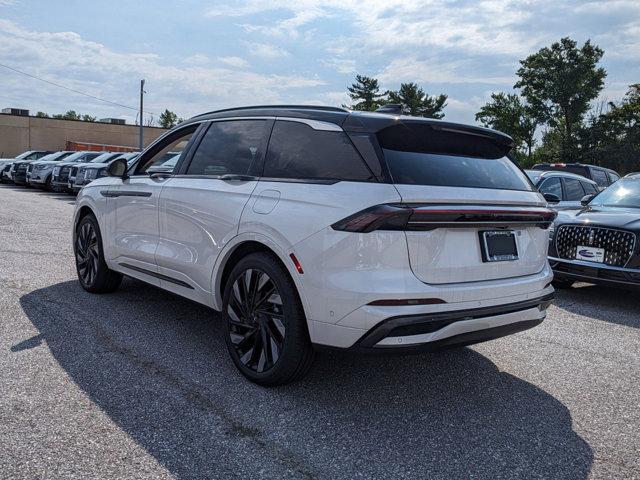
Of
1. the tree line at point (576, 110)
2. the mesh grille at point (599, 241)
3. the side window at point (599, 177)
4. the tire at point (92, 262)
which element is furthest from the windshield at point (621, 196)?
the tree line at point (576, 110)

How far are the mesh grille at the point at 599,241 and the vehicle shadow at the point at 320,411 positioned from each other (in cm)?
274

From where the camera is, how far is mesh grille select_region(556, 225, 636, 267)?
6184 millimetres

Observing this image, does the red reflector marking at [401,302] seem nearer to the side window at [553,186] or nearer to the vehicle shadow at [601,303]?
the vehicle shadow at [601,303]

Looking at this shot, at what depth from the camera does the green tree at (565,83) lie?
48.9 metres

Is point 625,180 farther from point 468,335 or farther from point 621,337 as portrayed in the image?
point 468,335

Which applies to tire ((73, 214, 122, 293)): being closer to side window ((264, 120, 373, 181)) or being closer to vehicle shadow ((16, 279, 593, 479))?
vehicle shadow ((16, 279, 593, 479))

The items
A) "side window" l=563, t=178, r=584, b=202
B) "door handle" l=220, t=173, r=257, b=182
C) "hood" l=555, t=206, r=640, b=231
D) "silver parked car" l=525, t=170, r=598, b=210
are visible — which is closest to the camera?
"door handle" l=220, t=173, r=257, b=182

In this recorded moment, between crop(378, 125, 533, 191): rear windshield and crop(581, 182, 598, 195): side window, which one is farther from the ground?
crop(378, 125, 533, 191): rear windshield

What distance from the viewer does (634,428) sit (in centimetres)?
330

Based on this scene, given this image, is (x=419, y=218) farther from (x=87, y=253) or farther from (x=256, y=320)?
(x=87, y=253)

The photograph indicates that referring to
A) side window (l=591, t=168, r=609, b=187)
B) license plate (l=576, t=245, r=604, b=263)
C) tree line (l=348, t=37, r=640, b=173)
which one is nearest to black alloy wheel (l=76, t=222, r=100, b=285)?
license plate (l=576, t=245, r=604, b=263)

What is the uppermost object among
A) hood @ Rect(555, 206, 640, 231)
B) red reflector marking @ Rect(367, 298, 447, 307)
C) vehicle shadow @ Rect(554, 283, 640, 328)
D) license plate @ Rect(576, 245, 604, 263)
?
hood @ Rect(555, 206, 640, 231)

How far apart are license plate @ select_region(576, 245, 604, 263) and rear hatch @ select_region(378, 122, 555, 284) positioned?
9.75 feet

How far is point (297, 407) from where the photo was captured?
3371mm
